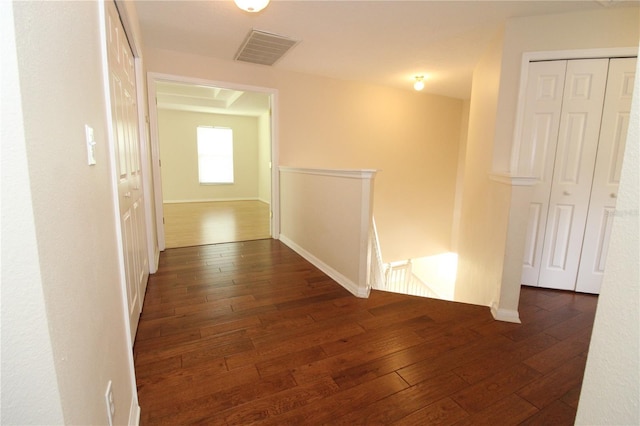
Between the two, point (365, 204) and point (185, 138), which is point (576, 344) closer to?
point (365, 204)

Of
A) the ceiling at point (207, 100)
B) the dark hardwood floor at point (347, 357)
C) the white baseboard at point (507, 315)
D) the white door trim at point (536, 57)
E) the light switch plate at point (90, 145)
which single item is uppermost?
the ceiling at point (207, 100)

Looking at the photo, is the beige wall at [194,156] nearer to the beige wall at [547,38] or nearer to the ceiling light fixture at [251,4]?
the ceiling light fixture at [251,4]

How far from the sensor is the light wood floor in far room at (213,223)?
4.27 meters

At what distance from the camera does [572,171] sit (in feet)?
8.90

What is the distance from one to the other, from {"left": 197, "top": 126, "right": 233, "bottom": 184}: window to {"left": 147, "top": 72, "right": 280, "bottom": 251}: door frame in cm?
446

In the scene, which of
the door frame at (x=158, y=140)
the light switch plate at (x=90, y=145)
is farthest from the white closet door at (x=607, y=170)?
the light switch plate at (x=90, y=145)

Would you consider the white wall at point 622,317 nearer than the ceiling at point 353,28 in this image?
Yes

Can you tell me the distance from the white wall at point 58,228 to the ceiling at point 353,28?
198 centimetres

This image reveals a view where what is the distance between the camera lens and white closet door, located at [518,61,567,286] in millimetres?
2656

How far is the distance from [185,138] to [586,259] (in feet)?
26.4

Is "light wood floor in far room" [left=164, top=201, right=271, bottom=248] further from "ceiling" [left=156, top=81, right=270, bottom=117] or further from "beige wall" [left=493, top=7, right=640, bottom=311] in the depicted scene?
"beige wall" [left=493, top=7, right=640, bottom=311]

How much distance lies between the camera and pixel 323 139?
4.48 metres

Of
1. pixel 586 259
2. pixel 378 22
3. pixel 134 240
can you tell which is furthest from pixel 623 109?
pixel 134 240

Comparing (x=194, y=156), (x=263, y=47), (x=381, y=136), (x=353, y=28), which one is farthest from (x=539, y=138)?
(x=194, y=156)
